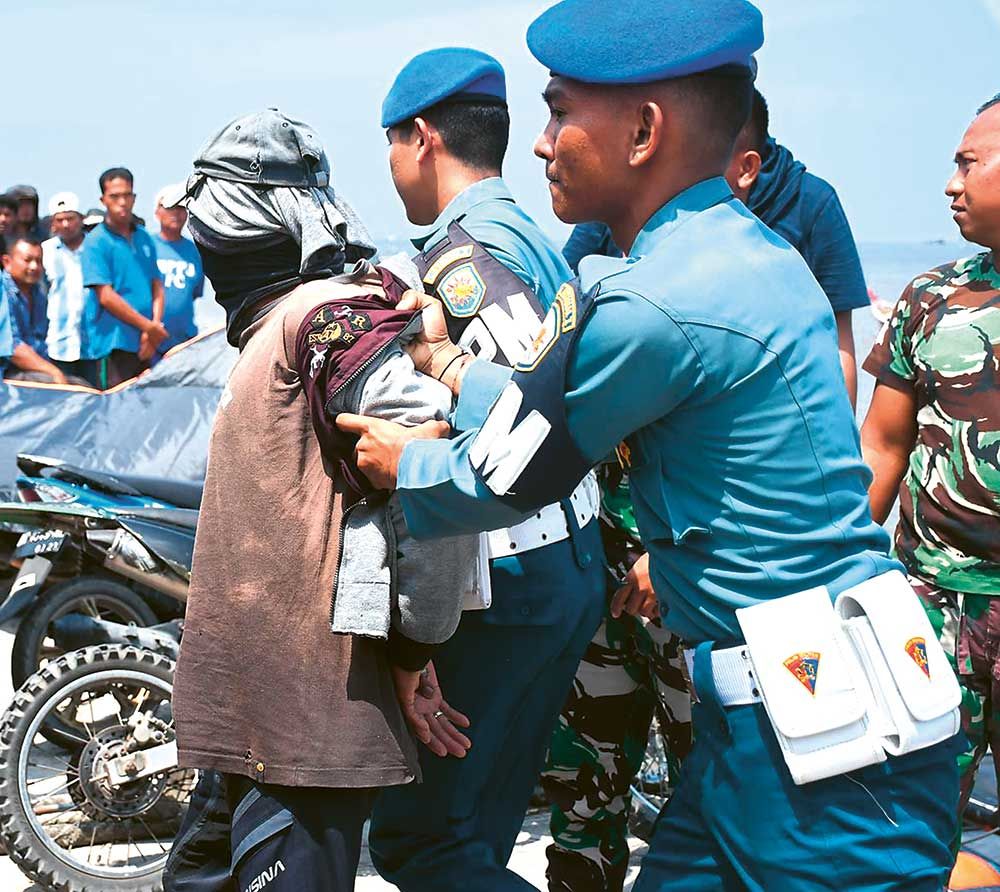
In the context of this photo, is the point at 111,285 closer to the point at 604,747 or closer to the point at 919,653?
the point at 604,747

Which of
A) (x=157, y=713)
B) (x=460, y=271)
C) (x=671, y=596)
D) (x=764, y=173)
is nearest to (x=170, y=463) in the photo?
(x=157, y=713)

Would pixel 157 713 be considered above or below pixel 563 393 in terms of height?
below

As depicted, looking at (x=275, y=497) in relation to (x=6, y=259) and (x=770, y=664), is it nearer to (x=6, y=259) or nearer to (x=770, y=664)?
(x=770, y=664)

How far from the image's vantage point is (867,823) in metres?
2.21

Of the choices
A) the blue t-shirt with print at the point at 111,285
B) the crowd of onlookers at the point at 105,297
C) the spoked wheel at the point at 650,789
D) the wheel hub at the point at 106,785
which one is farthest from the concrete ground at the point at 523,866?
the blue t-shirt with print at the point at 111,285

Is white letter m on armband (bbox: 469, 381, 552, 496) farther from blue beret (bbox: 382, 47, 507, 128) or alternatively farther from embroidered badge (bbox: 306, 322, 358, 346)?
blue beret (bbox: 382, 47, 507, 128)

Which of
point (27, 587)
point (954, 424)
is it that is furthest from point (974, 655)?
point (27, 587)

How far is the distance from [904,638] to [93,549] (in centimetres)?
376

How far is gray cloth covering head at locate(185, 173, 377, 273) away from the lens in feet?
9.08

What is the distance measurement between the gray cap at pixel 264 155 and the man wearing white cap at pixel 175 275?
7.06 metres

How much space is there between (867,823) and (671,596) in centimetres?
44

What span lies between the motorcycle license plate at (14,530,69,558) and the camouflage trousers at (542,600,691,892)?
7.43ft

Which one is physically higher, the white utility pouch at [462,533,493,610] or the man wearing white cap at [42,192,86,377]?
the white utility pouch at [462,533,493,610]

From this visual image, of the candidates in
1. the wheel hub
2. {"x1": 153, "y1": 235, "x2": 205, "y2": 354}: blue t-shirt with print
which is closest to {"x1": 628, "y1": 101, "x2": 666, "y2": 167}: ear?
the wheel hub
